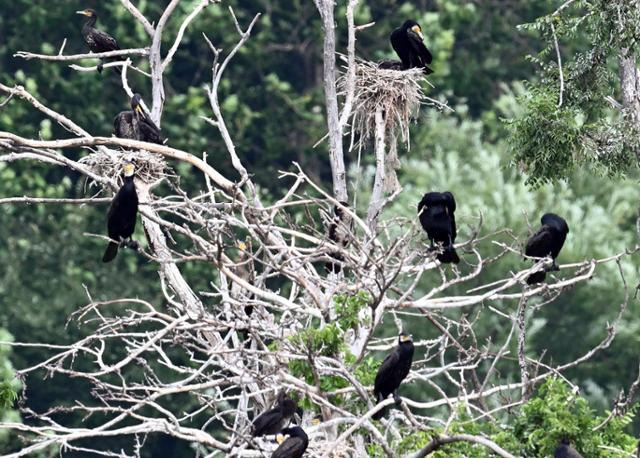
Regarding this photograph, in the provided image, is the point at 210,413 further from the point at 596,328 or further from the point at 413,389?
the point at 596,328

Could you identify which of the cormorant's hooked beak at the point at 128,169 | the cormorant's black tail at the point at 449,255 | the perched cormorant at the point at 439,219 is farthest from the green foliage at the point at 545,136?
the cormorant's hooked beak at the point at 128,169

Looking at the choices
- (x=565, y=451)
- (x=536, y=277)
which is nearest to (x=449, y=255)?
(x=536, y=277)

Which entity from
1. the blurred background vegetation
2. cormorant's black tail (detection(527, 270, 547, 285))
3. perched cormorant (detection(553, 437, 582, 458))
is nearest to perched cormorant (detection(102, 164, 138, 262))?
cormorant's black tail (detection(527, 270, 547, 285))

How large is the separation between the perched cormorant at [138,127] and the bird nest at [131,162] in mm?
656

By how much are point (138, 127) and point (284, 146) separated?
1656 cm

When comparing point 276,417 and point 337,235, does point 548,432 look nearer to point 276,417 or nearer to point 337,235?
point 276,417

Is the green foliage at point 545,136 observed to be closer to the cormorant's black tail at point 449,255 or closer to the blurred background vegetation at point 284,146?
the cormorant's black tail at point 449,255

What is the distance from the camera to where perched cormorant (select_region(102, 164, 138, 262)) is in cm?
1397

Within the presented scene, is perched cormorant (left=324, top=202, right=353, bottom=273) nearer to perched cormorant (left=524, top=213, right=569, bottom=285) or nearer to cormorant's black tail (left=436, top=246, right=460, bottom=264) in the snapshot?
cormorant's black tail (left=436, top=246, right=460, bottom=264)

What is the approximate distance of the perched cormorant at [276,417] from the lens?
13469 millimetres

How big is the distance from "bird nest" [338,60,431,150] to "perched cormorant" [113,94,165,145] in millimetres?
1587

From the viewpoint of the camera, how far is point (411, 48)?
55.6ft

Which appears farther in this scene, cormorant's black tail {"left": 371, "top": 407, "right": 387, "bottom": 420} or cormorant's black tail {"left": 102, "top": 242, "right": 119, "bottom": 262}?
cormorant's black tail {"left": 102, "top": 242, "right": 119, "bottom": 262}

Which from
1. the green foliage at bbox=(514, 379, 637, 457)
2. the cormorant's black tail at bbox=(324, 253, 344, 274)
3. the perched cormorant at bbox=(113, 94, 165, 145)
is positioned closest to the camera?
the green foliage at bbox=(514, 379, 637, 457)
